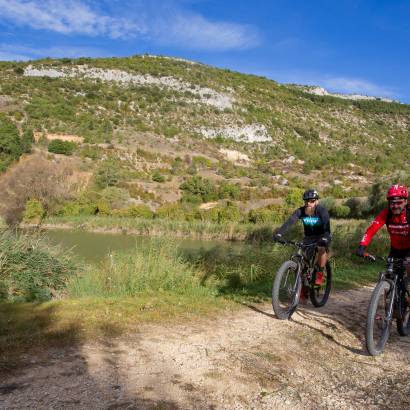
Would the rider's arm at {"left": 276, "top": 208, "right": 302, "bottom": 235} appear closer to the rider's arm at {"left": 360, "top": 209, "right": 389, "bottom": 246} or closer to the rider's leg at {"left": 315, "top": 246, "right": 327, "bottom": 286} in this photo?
the rider's leg at {"left": 315, "top": 246, "right": 327, "bottom": 286}

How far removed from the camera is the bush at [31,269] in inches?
331

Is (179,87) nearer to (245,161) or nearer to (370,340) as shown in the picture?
(245,161)

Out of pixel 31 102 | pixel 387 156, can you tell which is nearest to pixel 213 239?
pixel 31 102

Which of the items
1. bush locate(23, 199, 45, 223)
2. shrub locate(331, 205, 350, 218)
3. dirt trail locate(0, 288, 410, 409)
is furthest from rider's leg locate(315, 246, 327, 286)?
shrub locate(331, 205, 350, 218)

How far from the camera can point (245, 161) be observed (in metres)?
63.6

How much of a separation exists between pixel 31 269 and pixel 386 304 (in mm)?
7322

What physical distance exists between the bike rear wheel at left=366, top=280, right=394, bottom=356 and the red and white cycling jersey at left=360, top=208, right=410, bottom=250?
0.62 metres

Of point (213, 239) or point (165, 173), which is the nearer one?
point (213, 239)

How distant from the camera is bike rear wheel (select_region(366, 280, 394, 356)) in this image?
4945 mm

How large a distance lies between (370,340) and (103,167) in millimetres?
40823

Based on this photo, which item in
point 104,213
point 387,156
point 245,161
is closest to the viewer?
point 104,213

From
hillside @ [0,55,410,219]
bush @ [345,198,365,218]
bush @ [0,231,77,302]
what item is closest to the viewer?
bush @ [0,231,77,302]

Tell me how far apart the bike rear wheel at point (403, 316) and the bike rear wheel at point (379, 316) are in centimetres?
39

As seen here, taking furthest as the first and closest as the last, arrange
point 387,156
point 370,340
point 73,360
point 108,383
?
point 387,156 < point 370,340 < point 73,360 < point 108,383
